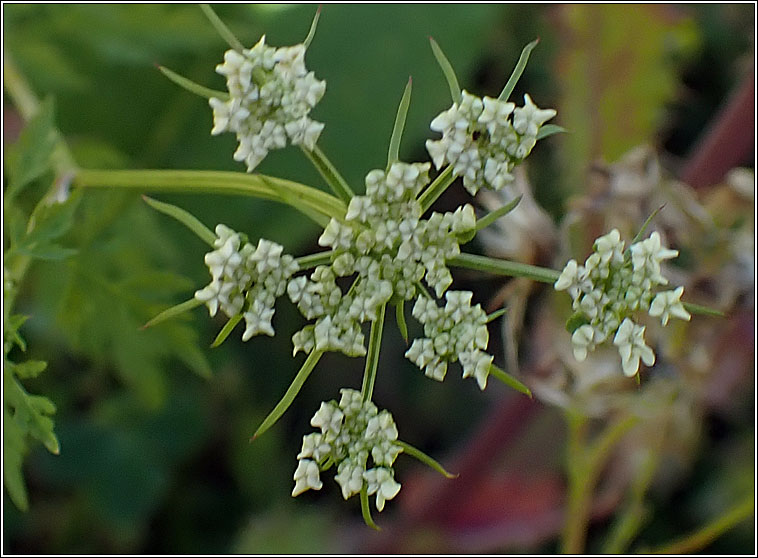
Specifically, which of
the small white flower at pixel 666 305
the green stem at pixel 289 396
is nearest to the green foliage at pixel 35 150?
the green stem at pixel 289 396

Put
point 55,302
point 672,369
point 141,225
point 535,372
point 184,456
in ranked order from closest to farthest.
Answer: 1. point 55,302
2. point 141,225
3. point 672,369
4. point 535,372
5. point 184,456

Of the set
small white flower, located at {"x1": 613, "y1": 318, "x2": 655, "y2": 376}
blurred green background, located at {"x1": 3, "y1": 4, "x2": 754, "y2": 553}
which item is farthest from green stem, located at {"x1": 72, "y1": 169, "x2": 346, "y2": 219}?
blurred green background, located at {"x1": 3, "y1": 4, "x2": 754, "y2": 553}

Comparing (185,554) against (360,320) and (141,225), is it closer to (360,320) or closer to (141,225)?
(141,225)

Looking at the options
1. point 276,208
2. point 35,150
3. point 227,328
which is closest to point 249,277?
point 227,328

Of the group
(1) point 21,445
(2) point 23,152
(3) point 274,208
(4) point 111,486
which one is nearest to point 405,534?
(4) point 111,486

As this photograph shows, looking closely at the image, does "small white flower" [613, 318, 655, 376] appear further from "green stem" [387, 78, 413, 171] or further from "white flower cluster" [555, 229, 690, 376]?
"green stem" [387, 78, 413, 171]
